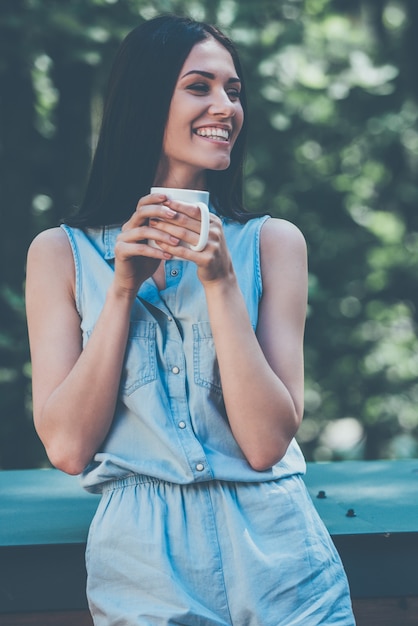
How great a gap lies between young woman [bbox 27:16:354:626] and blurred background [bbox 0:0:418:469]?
2343 millimetres

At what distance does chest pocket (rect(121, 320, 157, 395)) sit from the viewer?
177 centimetres

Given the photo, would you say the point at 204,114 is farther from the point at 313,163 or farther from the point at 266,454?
the point at 313,163

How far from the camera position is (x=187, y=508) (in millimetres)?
1715

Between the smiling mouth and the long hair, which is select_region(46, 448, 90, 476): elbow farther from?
the smiling mouth

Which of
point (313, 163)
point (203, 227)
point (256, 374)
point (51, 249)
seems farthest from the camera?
point (313, 163)

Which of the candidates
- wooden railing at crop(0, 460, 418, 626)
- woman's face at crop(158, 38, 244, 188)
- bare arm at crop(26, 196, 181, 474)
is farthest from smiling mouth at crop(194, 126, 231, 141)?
wooden railing at crop(0, 460, 418, 626)

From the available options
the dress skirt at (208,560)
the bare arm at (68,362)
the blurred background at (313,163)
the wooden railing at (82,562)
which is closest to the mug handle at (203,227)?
the bare arm at (68,362)

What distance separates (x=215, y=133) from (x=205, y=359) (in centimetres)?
44

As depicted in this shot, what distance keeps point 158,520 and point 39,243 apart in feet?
1.90

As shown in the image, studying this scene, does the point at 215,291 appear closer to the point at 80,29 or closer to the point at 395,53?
the point at 80,29

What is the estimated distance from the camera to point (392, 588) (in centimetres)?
205

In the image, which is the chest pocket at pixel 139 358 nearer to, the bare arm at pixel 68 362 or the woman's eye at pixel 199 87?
the bare arm at pixel 68 362

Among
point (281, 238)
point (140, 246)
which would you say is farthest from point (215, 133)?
point (140, 246)

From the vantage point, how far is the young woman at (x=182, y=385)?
65.8 inches
